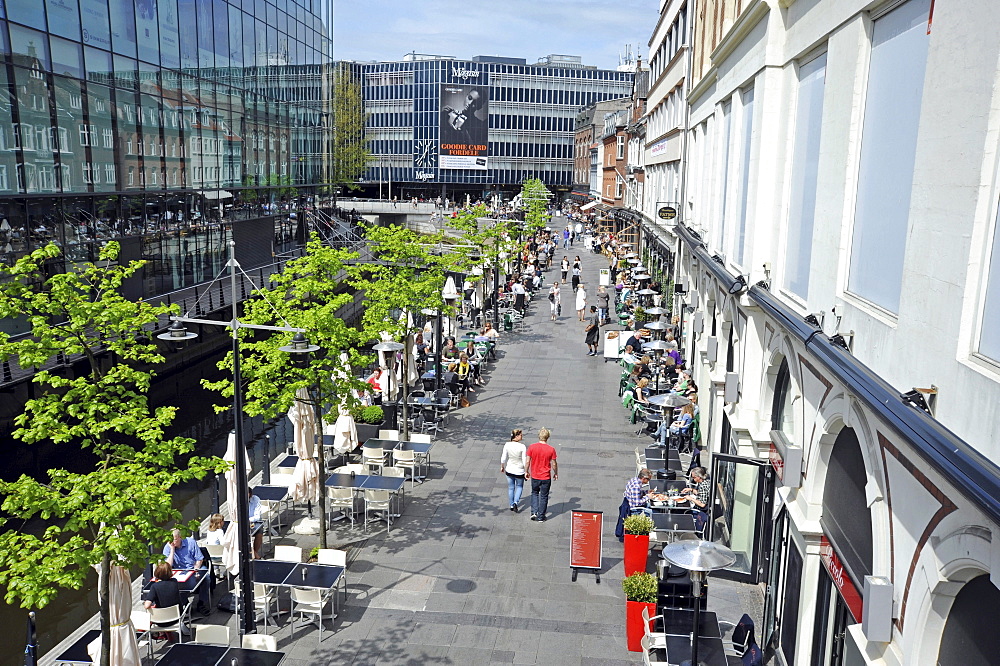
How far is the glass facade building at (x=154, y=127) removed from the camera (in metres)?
21.3

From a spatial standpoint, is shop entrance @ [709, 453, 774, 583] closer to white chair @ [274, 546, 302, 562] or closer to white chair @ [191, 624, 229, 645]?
white chair @ [274, 546, 302, 562]

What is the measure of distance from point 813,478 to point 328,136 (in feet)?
153

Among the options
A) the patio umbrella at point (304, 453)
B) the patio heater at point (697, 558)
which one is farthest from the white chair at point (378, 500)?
the patio heater at point (697, 558)

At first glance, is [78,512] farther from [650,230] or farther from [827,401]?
[650,230]

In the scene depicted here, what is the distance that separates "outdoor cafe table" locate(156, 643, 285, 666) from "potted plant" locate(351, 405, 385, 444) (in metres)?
8.95

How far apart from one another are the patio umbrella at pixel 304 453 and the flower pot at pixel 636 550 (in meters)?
5.56

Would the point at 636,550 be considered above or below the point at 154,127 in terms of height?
below

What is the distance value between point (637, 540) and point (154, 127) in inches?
938

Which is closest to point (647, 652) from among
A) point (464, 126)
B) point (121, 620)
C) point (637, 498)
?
point (637, 498)

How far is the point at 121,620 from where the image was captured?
30.8 ft

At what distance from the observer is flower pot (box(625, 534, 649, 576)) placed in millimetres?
12250

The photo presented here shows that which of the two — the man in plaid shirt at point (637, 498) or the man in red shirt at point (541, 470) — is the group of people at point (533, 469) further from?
the man in plaid shirt at point (637, 498)

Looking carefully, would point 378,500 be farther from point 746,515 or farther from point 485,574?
point 746,515

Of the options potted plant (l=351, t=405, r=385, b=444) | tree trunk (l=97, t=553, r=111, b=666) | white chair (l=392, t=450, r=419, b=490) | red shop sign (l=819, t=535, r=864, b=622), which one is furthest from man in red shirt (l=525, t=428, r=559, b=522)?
tree trunk (l=97, t=553, r=111, b=666)
